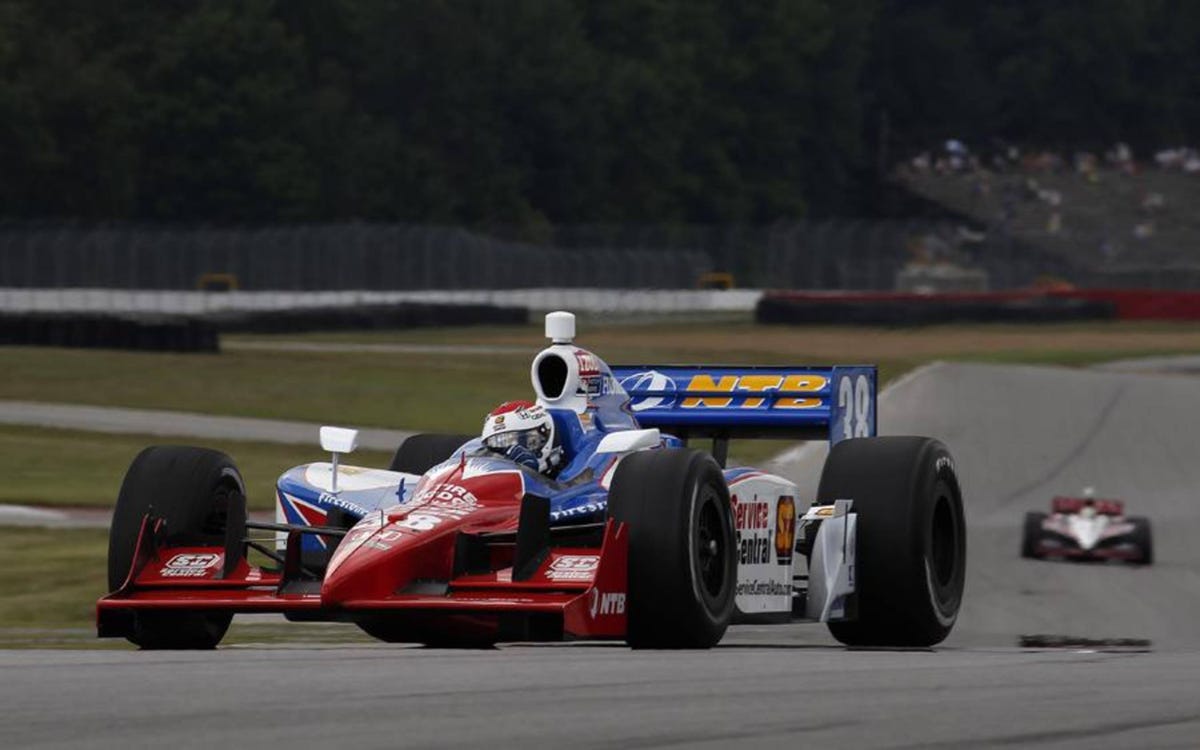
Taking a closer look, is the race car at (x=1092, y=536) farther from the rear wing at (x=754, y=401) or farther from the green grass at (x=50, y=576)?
the green grass at (x=50, y=576)

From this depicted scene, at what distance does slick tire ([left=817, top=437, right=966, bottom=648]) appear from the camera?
10945mm

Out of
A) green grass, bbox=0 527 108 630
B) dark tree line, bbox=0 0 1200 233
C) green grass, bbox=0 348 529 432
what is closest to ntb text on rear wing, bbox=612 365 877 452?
green grass, bbox=0 527 108 630

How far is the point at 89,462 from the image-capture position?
24.1 meters

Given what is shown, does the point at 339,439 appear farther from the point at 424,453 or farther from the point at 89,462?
the point at 89,462

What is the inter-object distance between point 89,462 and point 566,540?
14743mm

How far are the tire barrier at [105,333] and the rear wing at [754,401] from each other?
26.9m

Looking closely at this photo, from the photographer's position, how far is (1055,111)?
114125 mm

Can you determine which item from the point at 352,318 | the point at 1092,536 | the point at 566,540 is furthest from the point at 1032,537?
the point at 352,318

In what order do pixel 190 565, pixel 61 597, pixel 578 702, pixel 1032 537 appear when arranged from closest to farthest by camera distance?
pixel 578 702 < pixel 190 565 < pixel 61 597 < pixel 1032 537

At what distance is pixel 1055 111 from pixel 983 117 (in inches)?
131

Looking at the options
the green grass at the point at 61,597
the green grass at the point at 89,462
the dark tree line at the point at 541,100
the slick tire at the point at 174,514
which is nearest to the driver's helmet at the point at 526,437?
the slick tire at the point at 174,514

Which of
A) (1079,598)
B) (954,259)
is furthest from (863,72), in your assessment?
(1079,598)

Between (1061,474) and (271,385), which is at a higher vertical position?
(271,385)

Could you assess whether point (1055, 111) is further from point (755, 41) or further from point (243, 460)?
point (243, 460)
